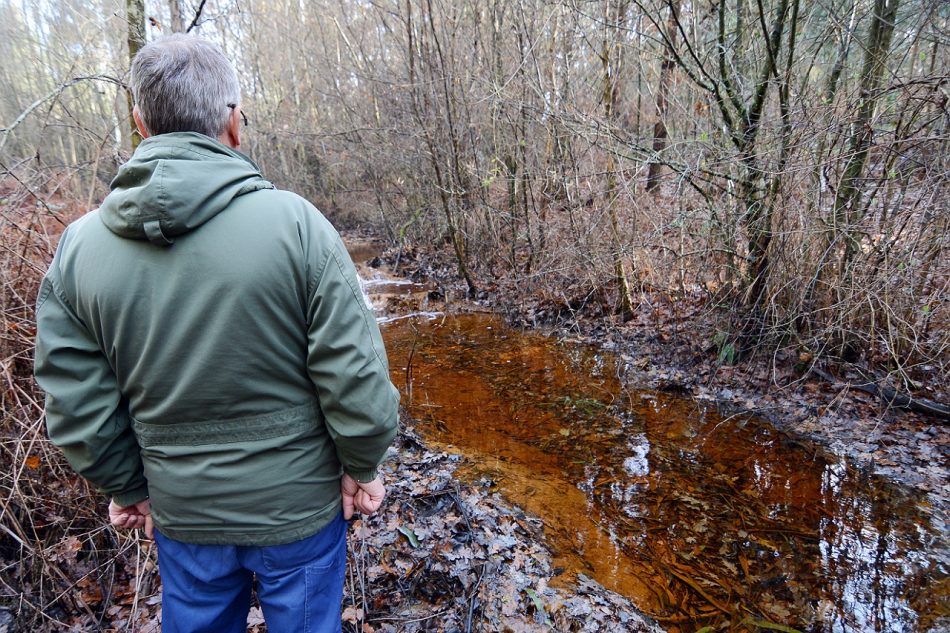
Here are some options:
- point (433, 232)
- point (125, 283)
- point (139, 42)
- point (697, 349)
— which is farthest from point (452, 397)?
point (433, 232)

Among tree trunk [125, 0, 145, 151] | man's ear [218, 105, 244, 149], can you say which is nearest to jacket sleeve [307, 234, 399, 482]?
man's ear [218, 105, 244, 149]

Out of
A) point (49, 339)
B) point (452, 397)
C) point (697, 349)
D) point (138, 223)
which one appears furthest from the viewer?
point (697, 349)

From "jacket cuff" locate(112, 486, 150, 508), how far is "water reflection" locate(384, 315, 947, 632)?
2.76m

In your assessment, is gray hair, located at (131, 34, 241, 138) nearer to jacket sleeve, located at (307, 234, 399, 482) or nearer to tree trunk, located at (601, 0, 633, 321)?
jacket sleeve, located at (307, 234, 399, 482)

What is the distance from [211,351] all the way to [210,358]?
2 centimetres

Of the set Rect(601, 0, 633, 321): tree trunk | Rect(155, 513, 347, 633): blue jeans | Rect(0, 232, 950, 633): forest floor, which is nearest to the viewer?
Rect(155, 513, 347, 633): blue jeans

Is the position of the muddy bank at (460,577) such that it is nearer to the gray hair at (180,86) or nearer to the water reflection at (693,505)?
the water reflection at (693,505)

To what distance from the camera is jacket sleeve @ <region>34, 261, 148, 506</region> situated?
1398 millimetres

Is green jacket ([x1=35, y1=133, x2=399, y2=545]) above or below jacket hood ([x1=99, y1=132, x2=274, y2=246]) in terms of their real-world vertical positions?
below

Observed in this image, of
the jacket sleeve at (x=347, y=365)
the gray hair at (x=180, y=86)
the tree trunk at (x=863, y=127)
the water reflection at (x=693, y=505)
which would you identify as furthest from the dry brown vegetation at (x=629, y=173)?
the gray hair at (x=180, y=86)

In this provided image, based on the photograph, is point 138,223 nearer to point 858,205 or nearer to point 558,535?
point 558,535

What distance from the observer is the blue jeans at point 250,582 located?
153cm

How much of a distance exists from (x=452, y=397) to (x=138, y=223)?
5.29 metres

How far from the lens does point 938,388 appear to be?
5203 millimetres
